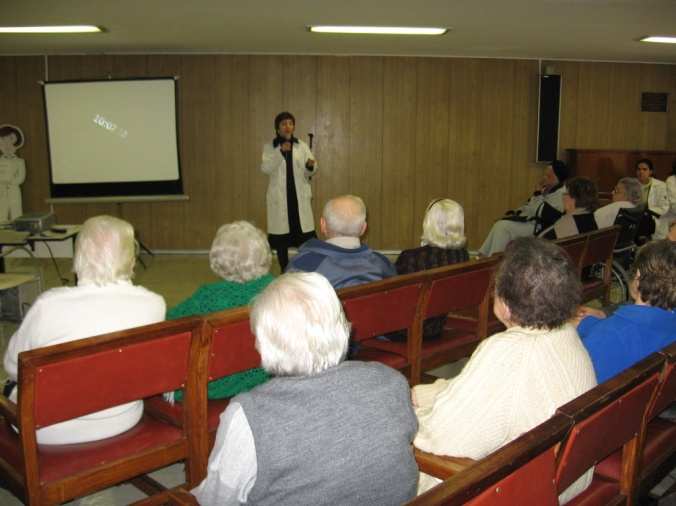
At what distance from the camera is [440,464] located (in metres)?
1.75

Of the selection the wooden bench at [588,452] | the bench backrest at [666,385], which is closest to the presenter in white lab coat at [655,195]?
the wooden bench at [588,452]

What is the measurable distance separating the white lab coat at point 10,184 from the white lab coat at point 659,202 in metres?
7.19

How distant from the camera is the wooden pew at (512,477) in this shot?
3.60 ft

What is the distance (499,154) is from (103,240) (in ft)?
23.9

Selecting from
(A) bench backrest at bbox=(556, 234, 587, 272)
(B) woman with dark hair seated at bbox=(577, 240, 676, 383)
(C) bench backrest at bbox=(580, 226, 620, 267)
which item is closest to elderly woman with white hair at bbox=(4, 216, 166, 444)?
(B) woman with dark hair seated at bbox=(577, 240, 676, 383)

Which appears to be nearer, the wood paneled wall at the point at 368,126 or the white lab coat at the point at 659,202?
the white lab coat at the point at 659,202

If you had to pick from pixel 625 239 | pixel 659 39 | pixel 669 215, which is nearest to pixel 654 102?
pixel 659 39

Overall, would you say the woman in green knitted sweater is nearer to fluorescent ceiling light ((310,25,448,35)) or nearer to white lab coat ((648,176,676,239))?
fluorescent ceiling light ((310,25,448,35))

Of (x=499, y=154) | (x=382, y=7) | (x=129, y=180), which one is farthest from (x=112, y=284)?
(x=499, y=154)

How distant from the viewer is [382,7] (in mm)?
5391

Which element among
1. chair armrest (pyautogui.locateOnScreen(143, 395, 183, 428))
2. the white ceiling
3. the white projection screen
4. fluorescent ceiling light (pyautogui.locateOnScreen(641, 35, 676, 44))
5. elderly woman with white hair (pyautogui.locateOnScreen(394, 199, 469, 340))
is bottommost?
chair armrest (pyautogui.locateOnScreen(143, 395, 183, 428))

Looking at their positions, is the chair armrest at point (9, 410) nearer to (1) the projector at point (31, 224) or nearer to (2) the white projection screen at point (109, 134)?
(1) the projector at point (31, 224)

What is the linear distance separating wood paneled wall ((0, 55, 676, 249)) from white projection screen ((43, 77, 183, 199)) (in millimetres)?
372

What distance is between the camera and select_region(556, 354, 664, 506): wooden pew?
145 centimetres
